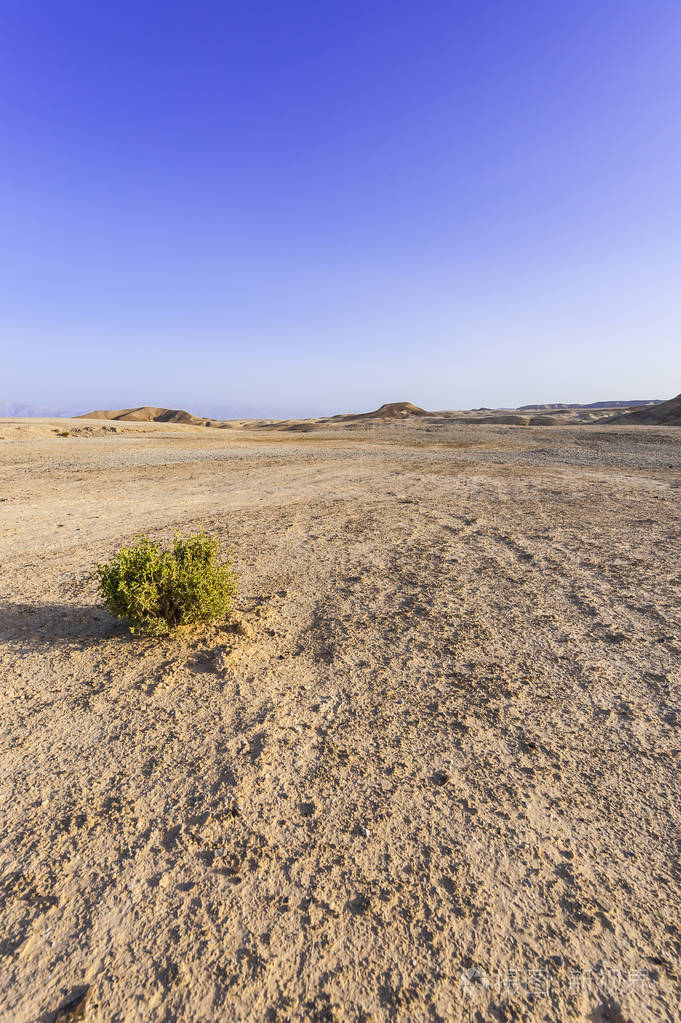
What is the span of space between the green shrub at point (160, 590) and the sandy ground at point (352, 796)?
0.65 ft

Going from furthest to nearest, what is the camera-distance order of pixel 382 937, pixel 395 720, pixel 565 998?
pixel 395 720
pixel 382 937
pixel 565 998

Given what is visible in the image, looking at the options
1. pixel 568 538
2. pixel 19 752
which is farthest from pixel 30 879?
pixel 568 538

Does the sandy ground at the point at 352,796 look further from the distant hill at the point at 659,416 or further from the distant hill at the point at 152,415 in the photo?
the distant hill at the point at 152,415

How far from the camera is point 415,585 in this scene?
5582 millimetres

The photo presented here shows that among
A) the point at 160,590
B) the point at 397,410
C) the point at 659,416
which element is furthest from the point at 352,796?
the point at 397,410

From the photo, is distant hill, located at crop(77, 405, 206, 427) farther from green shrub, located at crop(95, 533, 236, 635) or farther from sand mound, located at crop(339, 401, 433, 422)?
green shrub, located at crop(95, 533, 236, 635)

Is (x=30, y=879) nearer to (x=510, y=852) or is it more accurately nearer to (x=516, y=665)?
(x=510, y=852)

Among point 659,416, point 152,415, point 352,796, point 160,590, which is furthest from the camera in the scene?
point 152,415

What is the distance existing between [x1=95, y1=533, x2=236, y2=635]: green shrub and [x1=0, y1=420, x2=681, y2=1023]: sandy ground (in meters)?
0.20

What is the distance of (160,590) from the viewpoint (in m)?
4.40

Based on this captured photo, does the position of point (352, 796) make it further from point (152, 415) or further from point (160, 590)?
point (152, 415)

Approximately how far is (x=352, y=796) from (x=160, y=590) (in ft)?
8.17

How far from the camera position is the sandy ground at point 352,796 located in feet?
6.16

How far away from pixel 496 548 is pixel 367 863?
16.6ft
